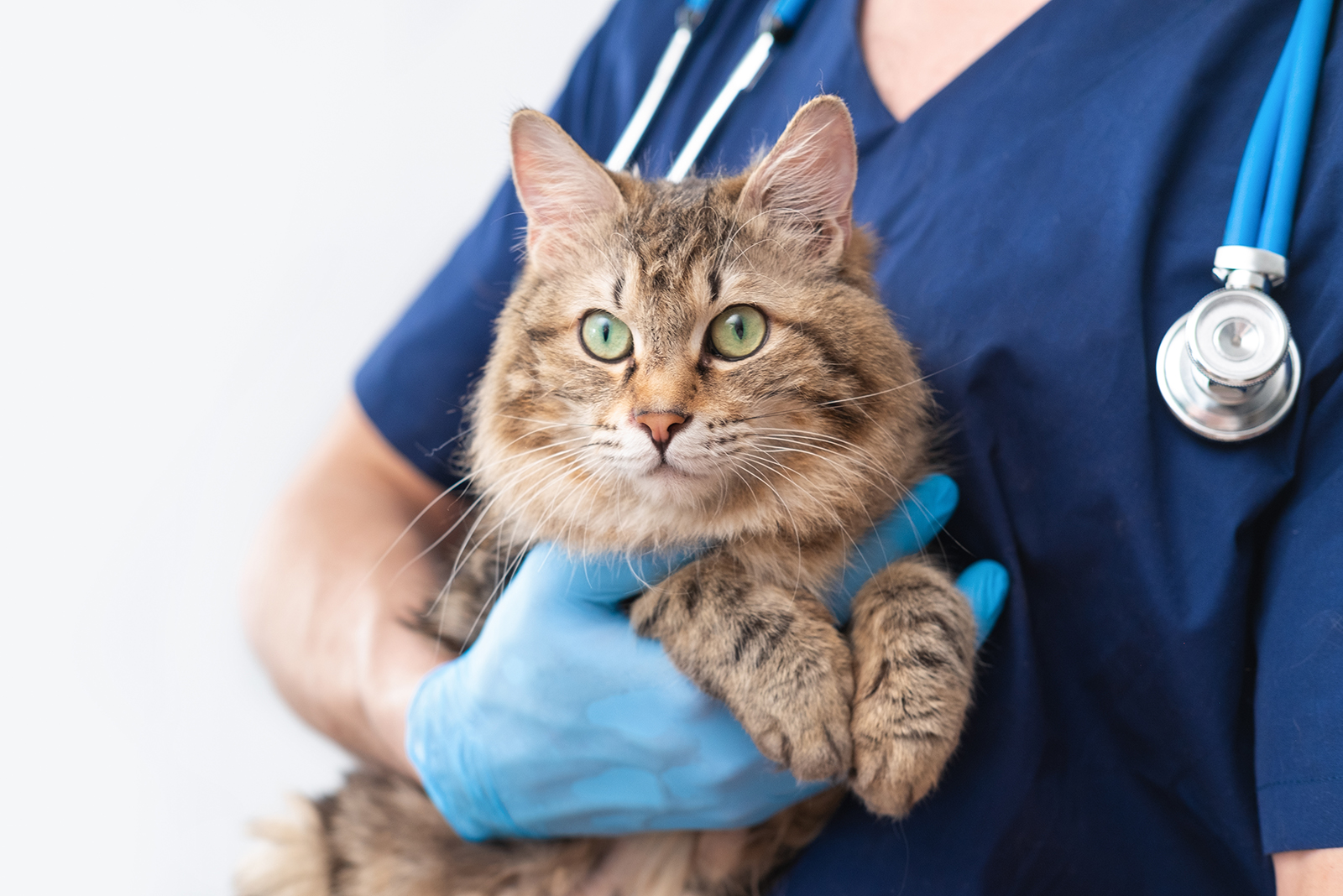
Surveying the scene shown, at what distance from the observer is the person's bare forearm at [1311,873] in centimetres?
81

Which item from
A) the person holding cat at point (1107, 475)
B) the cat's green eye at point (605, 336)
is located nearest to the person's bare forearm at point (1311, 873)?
the person holding cat at point (1107, 475)

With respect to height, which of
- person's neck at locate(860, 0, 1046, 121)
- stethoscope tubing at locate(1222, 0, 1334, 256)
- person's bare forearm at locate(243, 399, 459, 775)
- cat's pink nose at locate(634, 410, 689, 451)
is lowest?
person's bare forearm at locate(243, 399, 459, 775)

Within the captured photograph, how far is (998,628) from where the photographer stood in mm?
1087

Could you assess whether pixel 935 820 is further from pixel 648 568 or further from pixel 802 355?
pixel 802 355

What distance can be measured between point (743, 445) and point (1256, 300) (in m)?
0.55

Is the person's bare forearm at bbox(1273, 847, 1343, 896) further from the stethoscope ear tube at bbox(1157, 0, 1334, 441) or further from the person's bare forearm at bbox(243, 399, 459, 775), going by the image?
the person's bare forearm at bbox(243, 399, 459, 775)

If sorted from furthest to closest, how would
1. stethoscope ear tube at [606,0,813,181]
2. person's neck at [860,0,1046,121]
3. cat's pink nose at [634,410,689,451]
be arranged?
stethoscope ear tube at [606,0,813,181]
person's neck at [860,0,1046,121]
cat's pink nose at [634,410,689,451]

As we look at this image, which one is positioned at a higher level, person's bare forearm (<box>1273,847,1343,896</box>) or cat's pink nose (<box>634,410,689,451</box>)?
cat's pink nose (<box>634,410,689,451</box>)

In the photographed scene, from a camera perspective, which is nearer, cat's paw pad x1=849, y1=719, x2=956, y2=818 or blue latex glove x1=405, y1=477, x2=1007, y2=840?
cat's paw pad x1=849, y1=719, x2=956, y2=818

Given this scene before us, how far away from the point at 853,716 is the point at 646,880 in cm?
48

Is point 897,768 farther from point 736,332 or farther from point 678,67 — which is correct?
point 678,67

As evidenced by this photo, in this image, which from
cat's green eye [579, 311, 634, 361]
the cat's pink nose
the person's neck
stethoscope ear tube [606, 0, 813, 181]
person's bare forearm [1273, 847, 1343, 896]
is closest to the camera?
person's bare forearm [1273, 847, 1343, 896]

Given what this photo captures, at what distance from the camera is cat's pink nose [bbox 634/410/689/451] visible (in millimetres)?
920

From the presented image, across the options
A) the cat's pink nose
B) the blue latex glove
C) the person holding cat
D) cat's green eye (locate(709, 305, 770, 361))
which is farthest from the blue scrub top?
the cat's pink nose
